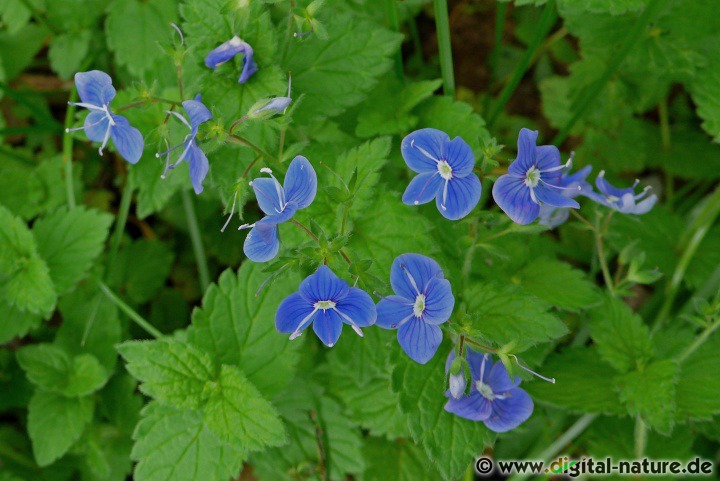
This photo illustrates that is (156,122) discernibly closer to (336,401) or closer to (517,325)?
(336,401)

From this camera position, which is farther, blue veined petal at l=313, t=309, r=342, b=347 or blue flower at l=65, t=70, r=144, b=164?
blue flower at l=65, t=70, r=144, b=164

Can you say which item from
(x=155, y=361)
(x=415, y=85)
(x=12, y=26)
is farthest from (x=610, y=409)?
(x=12, y=26)

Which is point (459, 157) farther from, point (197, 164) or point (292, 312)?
point (197, 164)

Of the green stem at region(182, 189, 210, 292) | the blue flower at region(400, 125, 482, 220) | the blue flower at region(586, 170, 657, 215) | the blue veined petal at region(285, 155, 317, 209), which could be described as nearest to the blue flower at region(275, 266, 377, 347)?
the blue veined petal at region(285, 155, 317, 209)

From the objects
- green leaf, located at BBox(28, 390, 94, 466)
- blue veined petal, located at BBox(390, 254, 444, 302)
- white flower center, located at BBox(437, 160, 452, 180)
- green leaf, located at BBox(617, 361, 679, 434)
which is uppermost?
white flower center, located at BBox(437, 160, 452, 180)

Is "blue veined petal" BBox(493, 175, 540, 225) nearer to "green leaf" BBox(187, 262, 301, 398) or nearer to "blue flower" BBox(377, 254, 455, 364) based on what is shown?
"blue flower" BBox(377, 254, 455, 364)

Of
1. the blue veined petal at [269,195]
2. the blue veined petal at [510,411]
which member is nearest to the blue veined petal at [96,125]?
the blue veined petal at [269,195]

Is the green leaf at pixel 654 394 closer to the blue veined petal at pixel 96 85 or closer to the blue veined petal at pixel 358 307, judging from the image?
the blue veined petal at pixel 358 307
